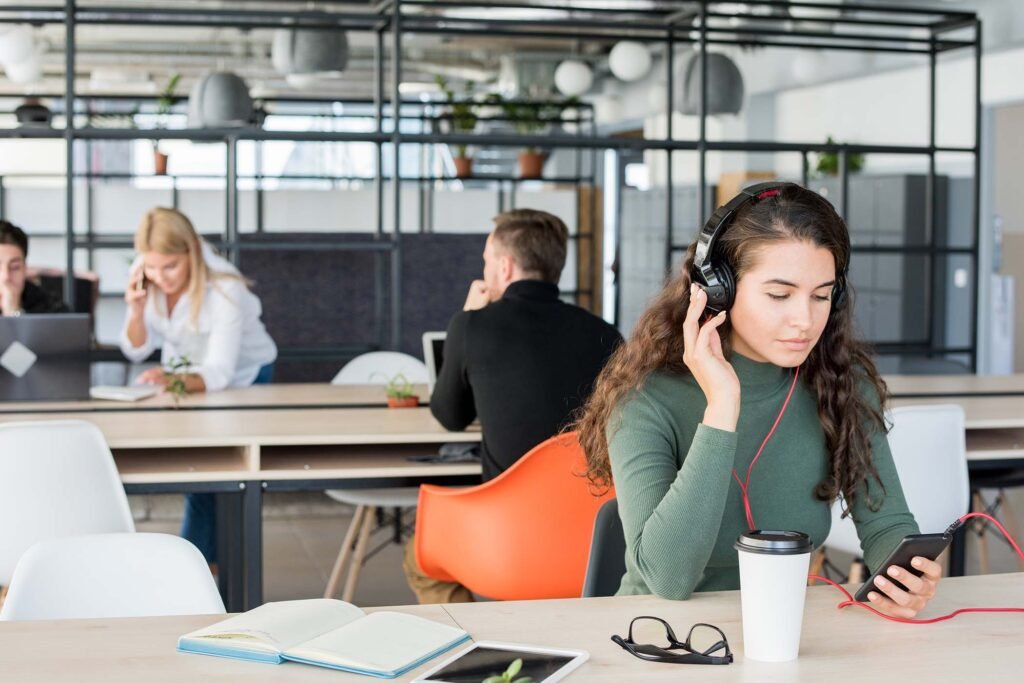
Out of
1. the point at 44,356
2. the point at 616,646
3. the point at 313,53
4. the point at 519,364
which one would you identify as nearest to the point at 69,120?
the point at 44,356

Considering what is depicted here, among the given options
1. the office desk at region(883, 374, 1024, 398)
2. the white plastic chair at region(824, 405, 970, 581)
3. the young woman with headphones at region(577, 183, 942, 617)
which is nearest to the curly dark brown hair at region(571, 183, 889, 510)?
A: the young woman with headphones at region(577, 183, 942, 617)

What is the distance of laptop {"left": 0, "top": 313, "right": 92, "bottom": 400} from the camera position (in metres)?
3.29

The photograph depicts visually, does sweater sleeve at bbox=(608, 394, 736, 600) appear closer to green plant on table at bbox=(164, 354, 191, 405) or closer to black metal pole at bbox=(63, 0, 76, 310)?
green plant on table at bbox=(164, 354, 191, 405)

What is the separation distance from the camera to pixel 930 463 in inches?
118

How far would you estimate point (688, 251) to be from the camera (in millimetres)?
1738

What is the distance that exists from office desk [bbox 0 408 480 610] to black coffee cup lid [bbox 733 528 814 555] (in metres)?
1.73

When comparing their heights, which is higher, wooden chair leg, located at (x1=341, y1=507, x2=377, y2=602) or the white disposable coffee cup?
the white disposable coffee cup

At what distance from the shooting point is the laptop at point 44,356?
3287 mm

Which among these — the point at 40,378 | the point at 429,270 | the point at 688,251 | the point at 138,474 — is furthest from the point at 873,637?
the point at 429,270

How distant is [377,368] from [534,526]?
186 centimetres

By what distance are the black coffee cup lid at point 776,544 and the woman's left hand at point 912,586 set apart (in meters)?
0.24

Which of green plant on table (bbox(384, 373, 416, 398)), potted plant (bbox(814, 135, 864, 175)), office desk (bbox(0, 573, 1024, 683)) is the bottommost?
office desk (bbox(0, 573, 1024, 683))

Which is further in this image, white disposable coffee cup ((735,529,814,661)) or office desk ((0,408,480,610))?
office desk ((0,408,480,610))

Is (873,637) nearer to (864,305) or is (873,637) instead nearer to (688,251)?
(688,251)
